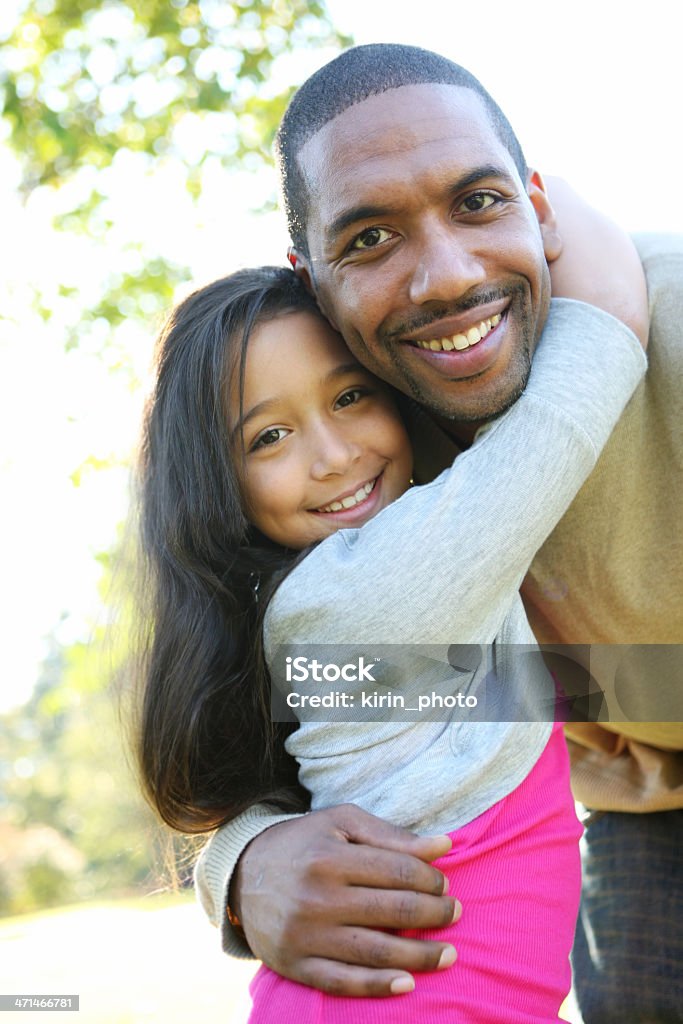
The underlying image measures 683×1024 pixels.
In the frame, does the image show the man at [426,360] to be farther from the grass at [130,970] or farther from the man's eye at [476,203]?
the grass at [130,970]

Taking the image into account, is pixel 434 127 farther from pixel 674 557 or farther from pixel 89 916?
pixel 89 916

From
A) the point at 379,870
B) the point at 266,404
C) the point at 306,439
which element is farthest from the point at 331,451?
the point at 379,870

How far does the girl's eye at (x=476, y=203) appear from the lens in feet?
7.35

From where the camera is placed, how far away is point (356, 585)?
2.04m

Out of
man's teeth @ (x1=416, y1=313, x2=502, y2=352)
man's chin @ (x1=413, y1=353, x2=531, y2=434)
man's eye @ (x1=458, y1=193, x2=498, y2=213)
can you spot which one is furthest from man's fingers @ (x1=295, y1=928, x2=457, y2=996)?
man's eye @ (x1=458, y1=193, x2=498, y2=213)

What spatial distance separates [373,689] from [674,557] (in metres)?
0.81

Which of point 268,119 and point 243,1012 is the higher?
point 268,119

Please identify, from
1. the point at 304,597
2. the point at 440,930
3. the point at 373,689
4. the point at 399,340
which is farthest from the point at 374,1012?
the point at 399,340

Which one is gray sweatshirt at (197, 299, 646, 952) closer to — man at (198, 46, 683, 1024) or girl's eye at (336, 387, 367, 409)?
man at (198, 46, 683, 1024)

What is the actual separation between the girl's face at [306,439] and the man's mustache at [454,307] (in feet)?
0.66

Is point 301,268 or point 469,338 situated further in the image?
point 301,268

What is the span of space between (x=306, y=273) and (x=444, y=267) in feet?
1.66

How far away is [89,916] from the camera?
726cm

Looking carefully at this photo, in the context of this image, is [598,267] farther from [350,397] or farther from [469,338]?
[350,397]
